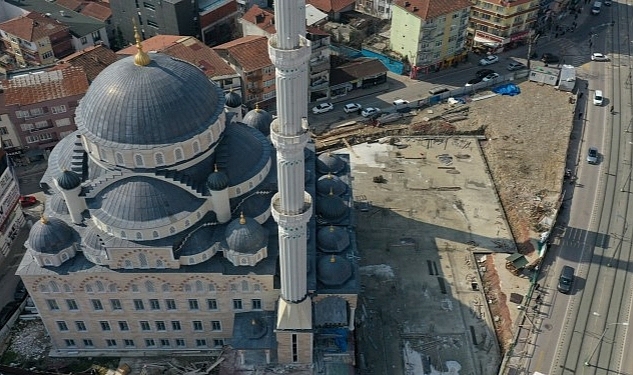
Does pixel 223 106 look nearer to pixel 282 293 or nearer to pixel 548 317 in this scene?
pixel 282 293

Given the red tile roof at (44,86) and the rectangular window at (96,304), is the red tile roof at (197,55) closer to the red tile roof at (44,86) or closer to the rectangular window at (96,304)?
the red tile roof at (44,86)

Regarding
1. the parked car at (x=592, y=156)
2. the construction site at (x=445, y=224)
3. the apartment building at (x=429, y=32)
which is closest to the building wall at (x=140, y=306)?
the construction site at (x=445, y=224)

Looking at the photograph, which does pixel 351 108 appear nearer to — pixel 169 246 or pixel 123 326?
pixel 169 246

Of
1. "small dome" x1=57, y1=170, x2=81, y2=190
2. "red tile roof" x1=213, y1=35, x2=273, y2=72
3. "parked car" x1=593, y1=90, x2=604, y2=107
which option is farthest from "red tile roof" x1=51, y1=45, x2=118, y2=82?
"parked car" x1=593, y1=90, x2=604, y2=107

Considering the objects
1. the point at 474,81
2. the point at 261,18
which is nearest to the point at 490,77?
the point at 474,81

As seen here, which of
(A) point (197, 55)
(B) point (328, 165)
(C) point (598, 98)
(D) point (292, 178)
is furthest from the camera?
(C) point (598, 98)

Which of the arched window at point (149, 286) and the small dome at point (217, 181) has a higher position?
the small dome at point (217, 181)

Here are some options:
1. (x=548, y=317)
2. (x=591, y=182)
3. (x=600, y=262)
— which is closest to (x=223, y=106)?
(x=548, y=317)
